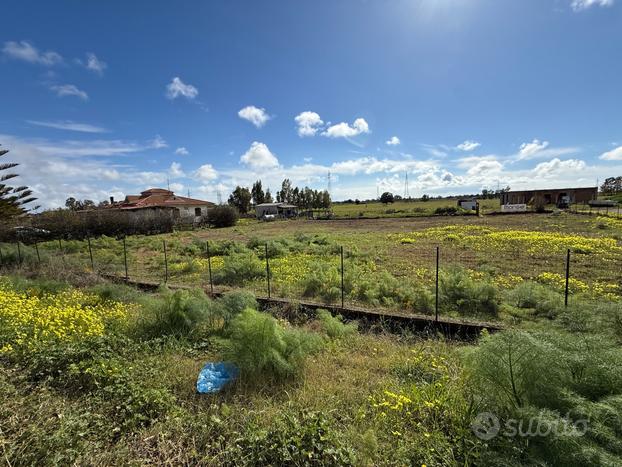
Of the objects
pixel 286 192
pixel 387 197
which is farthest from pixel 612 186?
pixel 286 192

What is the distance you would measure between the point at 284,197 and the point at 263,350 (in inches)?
3061

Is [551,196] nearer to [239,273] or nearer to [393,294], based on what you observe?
[393,294]

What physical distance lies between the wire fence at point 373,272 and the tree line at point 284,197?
172 feet

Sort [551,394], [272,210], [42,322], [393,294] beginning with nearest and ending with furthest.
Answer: [551,394]
[42,322]
[393,294]
[272,210]

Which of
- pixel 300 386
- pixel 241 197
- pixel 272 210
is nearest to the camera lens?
pixel 300 386

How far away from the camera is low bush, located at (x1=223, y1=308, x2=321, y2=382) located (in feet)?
11.6

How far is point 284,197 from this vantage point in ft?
263

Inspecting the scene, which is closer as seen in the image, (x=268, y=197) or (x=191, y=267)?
(x=191, y=267)

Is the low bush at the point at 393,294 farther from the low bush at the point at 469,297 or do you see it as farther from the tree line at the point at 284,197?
the tree line at the point at 284,197

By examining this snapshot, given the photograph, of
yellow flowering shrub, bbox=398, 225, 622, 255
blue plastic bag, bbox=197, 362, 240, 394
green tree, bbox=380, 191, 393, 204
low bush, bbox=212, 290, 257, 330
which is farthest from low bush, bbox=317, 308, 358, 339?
green tree, bbox=380, 191, 393, 204

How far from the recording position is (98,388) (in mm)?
3219

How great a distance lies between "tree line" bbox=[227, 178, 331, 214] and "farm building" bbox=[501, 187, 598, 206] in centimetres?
3655

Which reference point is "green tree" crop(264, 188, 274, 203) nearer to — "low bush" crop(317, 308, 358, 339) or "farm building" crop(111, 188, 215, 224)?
"farm building" crop(111, 188, 215, 224)

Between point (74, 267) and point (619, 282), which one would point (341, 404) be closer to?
point (619, 282)
